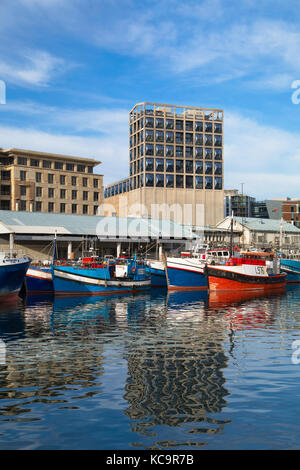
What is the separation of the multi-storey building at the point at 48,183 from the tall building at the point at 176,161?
Answer: 528 inches

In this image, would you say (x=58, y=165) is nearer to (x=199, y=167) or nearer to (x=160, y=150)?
(x=160, y=150)

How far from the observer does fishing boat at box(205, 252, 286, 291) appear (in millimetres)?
57281

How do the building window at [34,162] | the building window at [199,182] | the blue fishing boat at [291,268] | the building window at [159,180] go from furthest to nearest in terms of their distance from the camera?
the building window at [199,182], the building window at [159,180], the building window at [34,162], the blue fishing boat at [291,268]

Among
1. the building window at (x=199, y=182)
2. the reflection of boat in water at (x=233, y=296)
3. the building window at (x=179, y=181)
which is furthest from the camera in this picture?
the building window at (x=199, y=182)

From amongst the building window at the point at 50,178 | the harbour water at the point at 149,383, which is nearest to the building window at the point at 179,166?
the building window at the point at 50,178

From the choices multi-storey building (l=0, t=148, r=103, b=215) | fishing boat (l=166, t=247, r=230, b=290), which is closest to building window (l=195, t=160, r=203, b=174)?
multi-storey building (l=0, t=148, r=103, b=215)

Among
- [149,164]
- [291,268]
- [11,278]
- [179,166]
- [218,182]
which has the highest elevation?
[149,164]

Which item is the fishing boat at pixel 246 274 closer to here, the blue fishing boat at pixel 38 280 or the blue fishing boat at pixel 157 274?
the blue fishing boat at pixel 157 274

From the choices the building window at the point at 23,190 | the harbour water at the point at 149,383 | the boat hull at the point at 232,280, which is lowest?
the harbour water at the point at 149,383

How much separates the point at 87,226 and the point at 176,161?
2414 inches

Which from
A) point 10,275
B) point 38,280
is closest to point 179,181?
point 38,280

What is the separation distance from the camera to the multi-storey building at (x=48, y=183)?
119688 millimetres

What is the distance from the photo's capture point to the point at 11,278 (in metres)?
46.0

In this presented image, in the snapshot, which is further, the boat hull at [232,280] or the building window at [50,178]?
the building window at [50,178]
